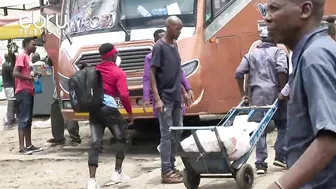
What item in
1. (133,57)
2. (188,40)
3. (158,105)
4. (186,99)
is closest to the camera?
(158,105)

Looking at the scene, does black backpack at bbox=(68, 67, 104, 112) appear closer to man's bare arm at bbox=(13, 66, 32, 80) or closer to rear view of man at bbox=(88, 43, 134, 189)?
rear view of man at bbox=(88, 43, 134, 189)

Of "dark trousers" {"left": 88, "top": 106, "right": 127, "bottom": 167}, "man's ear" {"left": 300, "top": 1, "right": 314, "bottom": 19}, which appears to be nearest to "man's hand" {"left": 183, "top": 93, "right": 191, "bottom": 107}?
"dark trousers" {"left": 88, "top": 106, "right": 127, "bottom": 167}

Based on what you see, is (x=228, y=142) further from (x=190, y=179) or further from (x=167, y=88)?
(x=167, y=88)

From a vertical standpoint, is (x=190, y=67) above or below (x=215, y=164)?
above

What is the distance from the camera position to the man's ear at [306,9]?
8.18 ft

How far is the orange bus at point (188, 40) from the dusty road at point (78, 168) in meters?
0.78

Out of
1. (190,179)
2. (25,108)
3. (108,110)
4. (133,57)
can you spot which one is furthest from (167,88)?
(25,108)

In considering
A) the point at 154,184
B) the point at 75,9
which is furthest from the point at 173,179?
the point at 75,9

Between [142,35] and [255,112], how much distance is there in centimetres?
298

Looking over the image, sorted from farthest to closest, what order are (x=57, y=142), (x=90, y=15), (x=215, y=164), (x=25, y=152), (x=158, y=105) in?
(x=57, y=142) < (x=25, y=152) < (x=90, y=15) < (x=158, y=105) < (x=215, y=164)

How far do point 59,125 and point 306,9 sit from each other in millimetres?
9549

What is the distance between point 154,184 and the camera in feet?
25.5

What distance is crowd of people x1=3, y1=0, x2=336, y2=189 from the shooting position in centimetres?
237

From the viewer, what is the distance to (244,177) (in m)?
6.72
